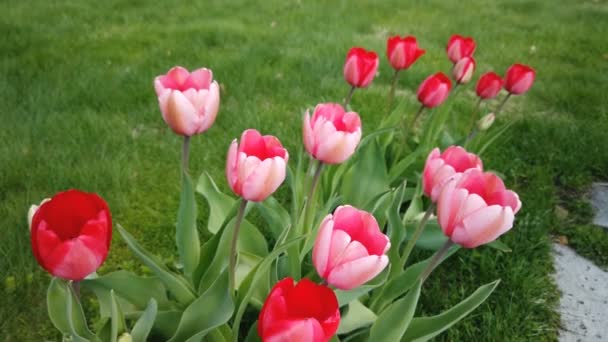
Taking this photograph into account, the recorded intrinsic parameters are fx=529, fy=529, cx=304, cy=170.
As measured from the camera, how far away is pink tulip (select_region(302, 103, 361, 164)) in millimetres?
1210

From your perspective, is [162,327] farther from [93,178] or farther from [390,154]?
[390,154]

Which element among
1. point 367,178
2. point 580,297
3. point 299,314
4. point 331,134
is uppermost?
point 331,134

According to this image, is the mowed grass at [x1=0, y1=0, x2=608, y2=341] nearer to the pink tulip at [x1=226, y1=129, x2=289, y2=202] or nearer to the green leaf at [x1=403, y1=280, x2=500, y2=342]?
the green leaf at [x1=403, y1=280, x2=500, y2=342]

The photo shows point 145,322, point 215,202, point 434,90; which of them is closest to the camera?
point 145,322

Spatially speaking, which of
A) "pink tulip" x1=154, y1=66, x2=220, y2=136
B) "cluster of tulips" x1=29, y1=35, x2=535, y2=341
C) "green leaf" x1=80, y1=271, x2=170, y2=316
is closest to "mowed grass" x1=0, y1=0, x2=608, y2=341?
"green leaf" x1=80, y1=271, x2=170, y2=316

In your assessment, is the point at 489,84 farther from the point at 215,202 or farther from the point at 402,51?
the point at 215,202

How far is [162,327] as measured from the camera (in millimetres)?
1229

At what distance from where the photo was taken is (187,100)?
1.18 meters

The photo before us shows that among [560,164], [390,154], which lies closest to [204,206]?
[390,154]

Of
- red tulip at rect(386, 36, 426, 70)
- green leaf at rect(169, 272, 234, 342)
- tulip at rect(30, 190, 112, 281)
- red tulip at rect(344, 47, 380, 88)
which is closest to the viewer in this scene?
tulip at rect(30, 190, 112, 281)

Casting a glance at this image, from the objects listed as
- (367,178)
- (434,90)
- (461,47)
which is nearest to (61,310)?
(367,178)

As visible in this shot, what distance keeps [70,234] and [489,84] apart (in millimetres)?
1752

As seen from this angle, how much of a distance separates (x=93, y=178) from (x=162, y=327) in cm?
124

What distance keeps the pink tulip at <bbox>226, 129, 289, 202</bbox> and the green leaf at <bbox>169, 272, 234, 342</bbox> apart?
18 centimetres
